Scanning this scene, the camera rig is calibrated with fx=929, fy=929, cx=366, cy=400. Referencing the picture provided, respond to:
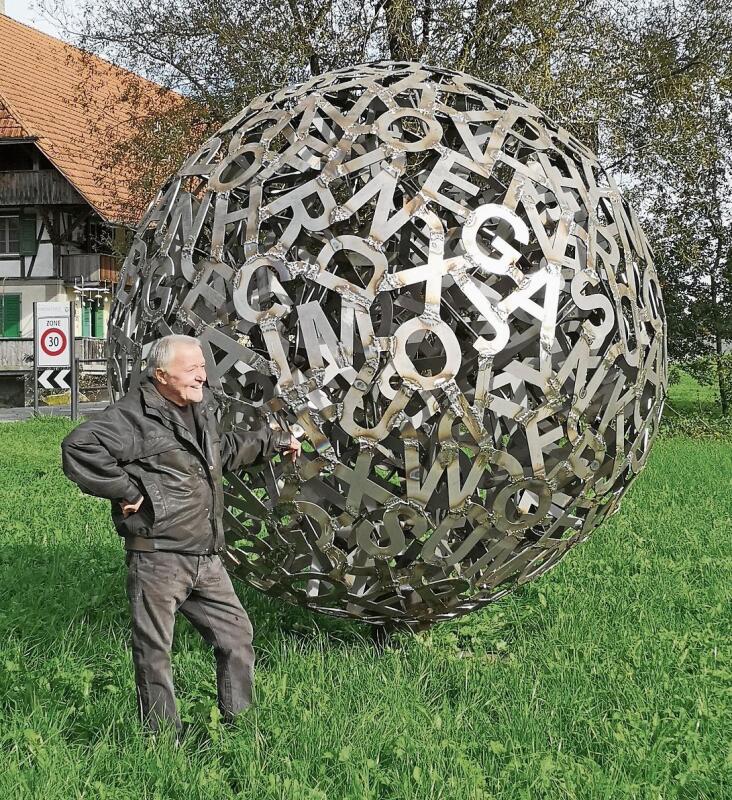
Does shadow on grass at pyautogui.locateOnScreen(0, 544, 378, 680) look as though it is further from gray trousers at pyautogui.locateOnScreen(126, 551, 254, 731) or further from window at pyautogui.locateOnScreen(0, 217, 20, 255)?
window at pyautogui.locateOnScreen(0, 217, 20, 255)

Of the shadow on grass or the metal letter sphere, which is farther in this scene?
the shadow on grass

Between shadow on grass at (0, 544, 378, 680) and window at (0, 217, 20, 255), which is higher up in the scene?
window at (0, 217, 20, 255)

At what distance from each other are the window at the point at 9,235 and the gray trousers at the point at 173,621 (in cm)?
3017

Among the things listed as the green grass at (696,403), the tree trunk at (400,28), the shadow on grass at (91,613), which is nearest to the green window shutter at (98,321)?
the green grass at (696,403)

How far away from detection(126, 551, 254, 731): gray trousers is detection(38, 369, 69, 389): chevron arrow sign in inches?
592

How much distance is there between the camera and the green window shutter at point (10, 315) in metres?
30.6

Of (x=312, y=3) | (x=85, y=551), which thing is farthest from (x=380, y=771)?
(x=312, y=3)

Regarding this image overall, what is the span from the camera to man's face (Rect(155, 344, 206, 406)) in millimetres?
3434

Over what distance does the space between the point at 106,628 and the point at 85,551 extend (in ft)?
5.91

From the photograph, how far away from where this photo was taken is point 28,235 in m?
30.9

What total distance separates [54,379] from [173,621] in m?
15.3

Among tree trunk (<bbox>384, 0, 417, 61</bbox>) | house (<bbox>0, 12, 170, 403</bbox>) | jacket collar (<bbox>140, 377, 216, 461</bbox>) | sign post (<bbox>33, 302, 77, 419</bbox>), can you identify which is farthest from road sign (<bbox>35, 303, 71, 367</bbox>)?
jacket collar (<bbox>140, 377, 216, 461</bbox>)

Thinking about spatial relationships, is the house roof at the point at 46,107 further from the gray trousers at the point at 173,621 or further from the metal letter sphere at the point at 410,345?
the gray trousers at the point at 173,621

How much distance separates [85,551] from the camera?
6.77 metres
